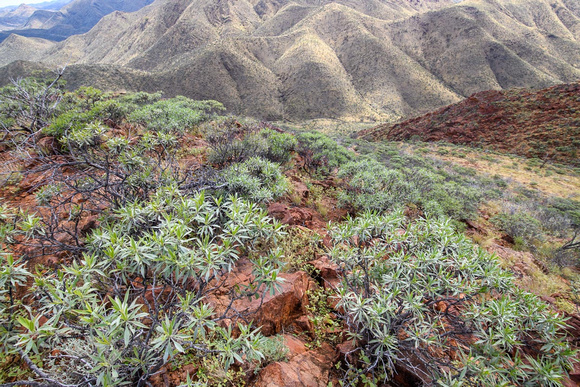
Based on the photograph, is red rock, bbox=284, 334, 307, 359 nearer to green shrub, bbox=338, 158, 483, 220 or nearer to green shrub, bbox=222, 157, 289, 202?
green shrub, bbox=222, 157, 289, 202

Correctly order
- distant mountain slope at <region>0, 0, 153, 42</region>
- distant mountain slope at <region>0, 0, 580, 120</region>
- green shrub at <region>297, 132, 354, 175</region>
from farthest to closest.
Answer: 1. distant mountain slope at <region>0, 0, 153, 42</region>
2. distant mountain slope at <region>0, 0, 580, 120</region>
3. green shrub at <region>297, 132, 354, 175</region>

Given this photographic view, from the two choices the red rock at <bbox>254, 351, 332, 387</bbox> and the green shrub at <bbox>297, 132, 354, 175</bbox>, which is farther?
the green shrub at <bbox>297, 132, 354, 175</bbox>

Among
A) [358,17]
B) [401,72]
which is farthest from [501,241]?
[358,17]

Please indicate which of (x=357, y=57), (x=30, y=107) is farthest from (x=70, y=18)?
(x=30, y=107)

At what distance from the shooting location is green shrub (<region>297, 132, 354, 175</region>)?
A: 7898 millimetres

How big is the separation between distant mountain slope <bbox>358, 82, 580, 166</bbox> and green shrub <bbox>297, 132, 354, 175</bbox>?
19868 millimetres

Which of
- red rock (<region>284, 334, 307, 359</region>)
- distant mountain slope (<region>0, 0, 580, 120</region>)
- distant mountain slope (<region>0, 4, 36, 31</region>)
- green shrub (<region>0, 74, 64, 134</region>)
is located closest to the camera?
red rock (<region>284, 334, 307, 359</region>)

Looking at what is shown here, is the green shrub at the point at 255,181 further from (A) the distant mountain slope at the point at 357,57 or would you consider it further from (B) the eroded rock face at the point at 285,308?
(A) the distant mountain slope at the point at 357,57

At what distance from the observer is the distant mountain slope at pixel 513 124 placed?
18688mm

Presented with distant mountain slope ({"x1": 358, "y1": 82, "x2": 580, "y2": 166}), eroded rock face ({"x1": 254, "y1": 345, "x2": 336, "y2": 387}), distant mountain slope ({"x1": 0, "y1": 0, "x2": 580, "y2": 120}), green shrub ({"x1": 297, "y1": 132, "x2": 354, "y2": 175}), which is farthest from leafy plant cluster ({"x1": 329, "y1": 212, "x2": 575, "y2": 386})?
distant mountain slope ({"x1": 0, "y1": 0, "x2": 580, "y2": 120})

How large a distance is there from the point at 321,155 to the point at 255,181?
15.1 feet

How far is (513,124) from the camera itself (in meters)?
21.8

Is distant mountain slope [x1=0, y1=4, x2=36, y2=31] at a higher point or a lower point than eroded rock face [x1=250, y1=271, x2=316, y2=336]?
higher

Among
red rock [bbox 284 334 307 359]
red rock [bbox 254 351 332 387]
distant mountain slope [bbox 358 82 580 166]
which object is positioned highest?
red rock [bbox 254 351 332 387]
